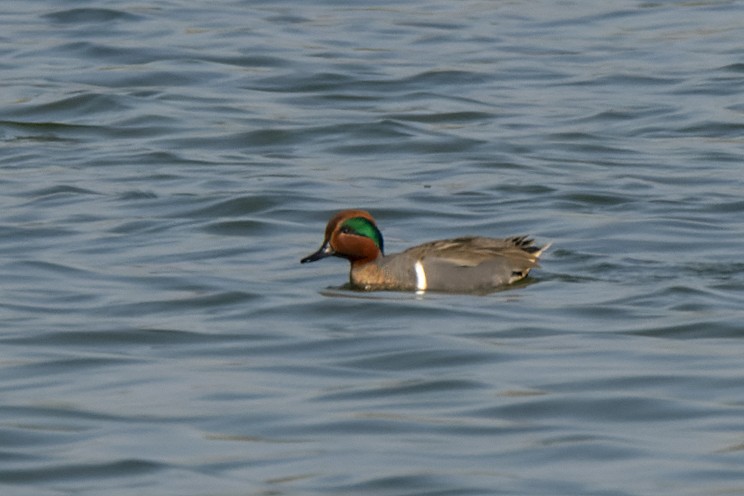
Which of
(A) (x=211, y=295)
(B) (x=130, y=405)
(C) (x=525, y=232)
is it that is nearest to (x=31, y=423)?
(B) (x=130, y=405)

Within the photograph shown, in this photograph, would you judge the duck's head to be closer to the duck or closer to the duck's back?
the duck

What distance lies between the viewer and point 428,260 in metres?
11.2

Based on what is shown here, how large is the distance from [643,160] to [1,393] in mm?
7653

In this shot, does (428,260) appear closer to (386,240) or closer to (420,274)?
(420,274)

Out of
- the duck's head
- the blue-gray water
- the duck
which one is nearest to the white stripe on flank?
the duck

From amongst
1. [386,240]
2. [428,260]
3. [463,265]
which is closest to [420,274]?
[428,260]

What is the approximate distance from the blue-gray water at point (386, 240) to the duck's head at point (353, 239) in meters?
0.23

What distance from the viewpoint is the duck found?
1118cm

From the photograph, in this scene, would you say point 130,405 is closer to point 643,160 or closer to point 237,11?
point 643,160

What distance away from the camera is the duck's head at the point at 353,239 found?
11.4 metres

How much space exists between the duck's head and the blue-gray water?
23 centimetres

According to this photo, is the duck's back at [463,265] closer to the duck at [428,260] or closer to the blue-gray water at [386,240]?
the duck at [428,260]

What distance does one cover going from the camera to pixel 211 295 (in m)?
11.1

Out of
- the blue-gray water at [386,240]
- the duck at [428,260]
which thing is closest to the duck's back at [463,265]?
the duck at [428,260]
